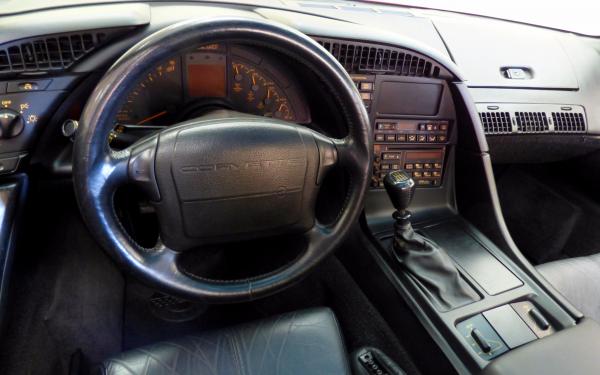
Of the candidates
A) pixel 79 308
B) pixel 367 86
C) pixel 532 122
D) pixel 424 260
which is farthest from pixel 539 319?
pixel 79 308

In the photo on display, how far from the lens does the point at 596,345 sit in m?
0.86

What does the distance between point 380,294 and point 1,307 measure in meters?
0.87

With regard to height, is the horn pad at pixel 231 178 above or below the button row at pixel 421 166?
above

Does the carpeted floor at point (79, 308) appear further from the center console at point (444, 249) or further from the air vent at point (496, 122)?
the air vent at point (496, 122)

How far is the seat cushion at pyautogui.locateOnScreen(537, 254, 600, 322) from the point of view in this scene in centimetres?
123

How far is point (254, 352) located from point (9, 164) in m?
0.65

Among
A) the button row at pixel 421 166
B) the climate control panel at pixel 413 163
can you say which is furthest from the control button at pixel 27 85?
the button row at pixel 421 166

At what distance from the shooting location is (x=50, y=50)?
0.94 m

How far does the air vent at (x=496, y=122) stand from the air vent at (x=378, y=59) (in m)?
0.38

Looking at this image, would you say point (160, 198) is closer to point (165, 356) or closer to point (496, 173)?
point (165, 356)

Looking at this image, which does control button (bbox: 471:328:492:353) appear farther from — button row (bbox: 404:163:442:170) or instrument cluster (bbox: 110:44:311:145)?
instrument cluster (bbox: 110:44:311:145)

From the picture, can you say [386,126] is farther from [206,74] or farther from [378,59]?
[206,74]

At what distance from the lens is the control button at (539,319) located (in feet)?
3.41

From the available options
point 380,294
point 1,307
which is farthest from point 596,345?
point 1,307
